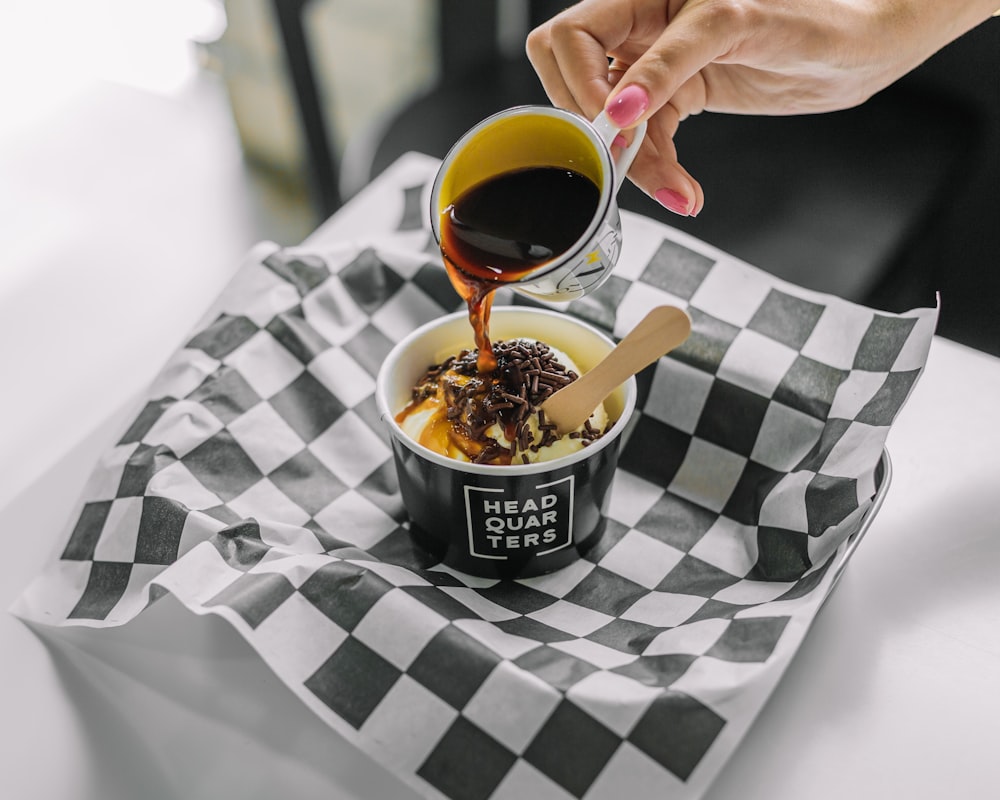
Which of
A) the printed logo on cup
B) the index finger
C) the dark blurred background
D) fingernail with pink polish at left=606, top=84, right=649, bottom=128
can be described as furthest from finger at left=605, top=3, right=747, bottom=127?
the dark blurred background

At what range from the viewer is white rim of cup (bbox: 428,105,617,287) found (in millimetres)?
826

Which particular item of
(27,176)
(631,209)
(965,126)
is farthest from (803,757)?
(27,176)

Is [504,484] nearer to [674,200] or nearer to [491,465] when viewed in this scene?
[491,465]

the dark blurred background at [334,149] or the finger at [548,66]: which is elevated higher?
the finger at [548,66]

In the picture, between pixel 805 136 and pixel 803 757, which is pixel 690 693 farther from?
pixel 805 136

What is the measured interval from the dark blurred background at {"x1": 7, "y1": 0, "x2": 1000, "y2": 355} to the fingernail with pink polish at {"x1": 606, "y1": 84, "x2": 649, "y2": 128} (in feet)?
2.49

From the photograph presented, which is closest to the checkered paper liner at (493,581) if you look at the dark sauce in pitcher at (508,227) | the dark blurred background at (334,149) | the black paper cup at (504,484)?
the black paper cup at (504,484)

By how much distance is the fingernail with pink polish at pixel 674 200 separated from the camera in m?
1.13

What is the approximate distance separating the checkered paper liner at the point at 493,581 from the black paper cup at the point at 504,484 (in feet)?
0.11

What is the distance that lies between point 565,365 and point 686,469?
223mm

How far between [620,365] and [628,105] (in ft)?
0.78

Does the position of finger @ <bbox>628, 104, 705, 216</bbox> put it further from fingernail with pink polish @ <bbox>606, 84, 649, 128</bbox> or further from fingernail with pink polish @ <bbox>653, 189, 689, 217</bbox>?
fingernail with pink polish @ <bbox>606, 84, 649, 128</bbox>

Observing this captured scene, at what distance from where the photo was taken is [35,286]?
147cm

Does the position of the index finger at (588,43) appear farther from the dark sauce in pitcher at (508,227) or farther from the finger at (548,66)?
the dark sauce in pitcher at (508,227)
